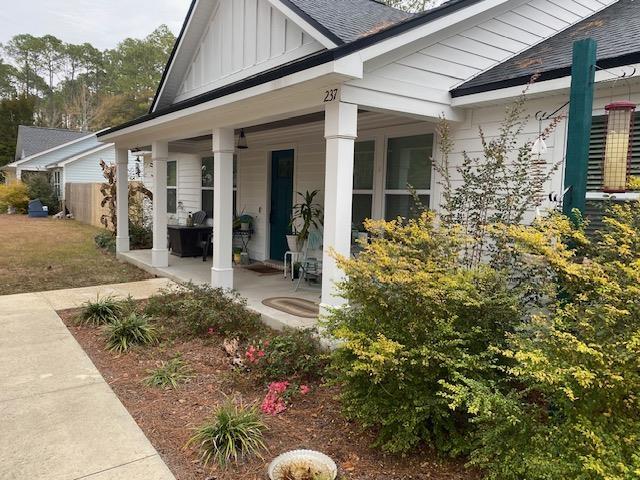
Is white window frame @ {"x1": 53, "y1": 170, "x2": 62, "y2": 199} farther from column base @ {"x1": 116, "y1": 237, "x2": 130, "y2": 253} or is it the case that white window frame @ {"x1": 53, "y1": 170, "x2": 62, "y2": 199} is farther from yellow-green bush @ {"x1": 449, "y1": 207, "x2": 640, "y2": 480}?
yellow-green bush @ {"x1": 449, "y1": 207, "x2": 640, "y2": 480}

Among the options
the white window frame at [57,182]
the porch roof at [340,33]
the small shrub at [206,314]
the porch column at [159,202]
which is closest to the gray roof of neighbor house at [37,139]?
the white window frame at [57,182]

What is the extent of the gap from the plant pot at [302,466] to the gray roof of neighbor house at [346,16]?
13.7ft

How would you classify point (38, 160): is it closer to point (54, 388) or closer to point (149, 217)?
point (149, 217)

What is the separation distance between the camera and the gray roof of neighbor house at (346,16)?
5.60 m

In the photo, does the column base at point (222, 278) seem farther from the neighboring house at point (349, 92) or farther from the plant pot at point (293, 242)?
the plant pot at point (293, 242)

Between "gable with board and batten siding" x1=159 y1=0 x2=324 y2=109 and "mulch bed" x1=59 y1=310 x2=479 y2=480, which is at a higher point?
"gable with board and batten siding" x1=159 y1=0 x2=324 y2=109

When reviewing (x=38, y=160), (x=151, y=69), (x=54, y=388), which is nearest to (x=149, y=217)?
(x=54, y=388)

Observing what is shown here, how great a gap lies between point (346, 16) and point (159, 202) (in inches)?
190

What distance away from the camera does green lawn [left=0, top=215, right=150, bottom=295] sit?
321 inches

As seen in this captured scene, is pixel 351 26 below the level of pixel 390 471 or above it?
above

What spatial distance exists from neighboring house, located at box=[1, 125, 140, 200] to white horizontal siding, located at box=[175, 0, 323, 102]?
1584 cm

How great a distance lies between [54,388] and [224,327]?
183cm

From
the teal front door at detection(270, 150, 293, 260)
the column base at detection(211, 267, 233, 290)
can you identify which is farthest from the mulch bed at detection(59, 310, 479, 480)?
the teal front door at detection(270, 150, 293, 260)

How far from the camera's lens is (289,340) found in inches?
171
